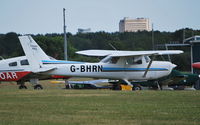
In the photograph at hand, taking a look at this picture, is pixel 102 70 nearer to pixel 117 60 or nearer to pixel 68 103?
pixel 117 60

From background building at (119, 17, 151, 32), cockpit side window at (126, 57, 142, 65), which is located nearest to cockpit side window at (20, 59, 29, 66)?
cockpit side window at (126, 57, 142, 65)

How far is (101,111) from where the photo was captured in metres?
14.0

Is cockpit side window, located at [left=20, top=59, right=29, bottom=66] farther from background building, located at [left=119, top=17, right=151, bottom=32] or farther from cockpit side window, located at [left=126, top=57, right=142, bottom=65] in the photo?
background building, located at [left=119, top=17, right=151, bottom=32]

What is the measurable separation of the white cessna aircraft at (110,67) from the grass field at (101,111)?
7874 millimetres

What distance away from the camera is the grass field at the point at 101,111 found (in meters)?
12.1

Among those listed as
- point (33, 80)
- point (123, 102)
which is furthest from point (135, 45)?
point (123, 102)

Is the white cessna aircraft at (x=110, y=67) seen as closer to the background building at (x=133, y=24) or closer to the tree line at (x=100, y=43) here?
the tree line at (x=100, y=43)

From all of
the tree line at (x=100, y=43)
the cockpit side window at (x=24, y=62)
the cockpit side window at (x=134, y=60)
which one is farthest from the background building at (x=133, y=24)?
the cockpit side window at (x=134, y=60)

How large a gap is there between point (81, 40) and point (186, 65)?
4130cm

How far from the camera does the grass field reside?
39.8 ft

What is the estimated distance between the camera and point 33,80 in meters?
27.5

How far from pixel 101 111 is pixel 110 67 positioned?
12216 mm

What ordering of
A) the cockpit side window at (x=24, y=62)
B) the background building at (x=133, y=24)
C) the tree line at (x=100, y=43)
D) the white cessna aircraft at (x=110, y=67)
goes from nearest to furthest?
the white cessna aircraft at (x=110, y=67), the cockpit side window at (x=24, y=62), the tree line at (x=100, y=43), the background building at (x=133, y=24)

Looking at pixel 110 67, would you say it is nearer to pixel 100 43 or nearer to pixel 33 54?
pixel 33 54
